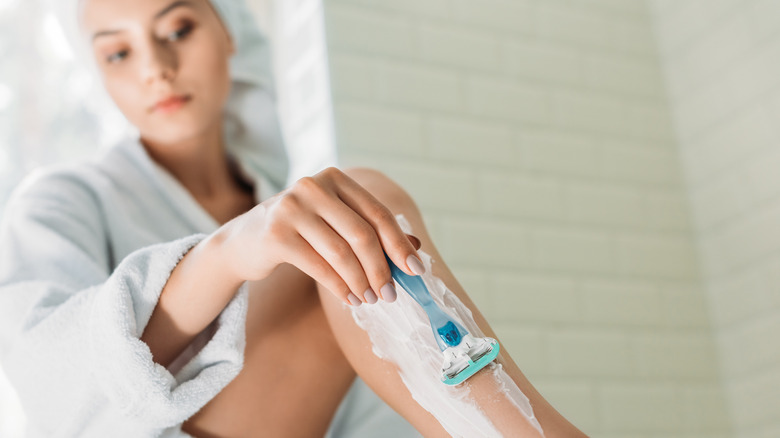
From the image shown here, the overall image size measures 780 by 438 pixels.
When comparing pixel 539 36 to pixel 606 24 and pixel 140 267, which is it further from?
pixel 140 267

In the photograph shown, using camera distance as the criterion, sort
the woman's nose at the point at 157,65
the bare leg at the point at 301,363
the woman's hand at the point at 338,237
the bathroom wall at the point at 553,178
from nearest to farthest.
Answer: the woman's hand at the point at 338,237
the bare leg at the point at 301,363
the woman's nose at the point at 157,65
the bathroom wall at the point at 553,178

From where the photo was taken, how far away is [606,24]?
173cm

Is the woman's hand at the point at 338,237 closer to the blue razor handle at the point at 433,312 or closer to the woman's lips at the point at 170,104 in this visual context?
the blue razor handle at the point at 433,312

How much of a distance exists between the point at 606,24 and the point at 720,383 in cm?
78

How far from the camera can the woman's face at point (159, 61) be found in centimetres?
104

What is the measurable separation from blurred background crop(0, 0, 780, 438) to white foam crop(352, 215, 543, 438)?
68 centimetres

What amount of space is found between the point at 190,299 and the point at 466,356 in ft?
0.79

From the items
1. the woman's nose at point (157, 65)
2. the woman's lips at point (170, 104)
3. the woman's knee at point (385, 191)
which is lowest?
the woman's knee at point (385, 191)

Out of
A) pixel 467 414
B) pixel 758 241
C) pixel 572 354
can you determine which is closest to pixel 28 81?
pixel 572 354

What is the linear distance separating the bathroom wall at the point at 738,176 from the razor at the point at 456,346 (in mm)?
1017

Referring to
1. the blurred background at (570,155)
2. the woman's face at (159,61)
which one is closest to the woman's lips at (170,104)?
the woman's face at (159,61)

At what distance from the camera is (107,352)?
26.4 inches

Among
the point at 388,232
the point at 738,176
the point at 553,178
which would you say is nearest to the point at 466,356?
the point at 388,232

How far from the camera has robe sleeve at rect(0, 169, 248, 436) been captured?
67 cm
